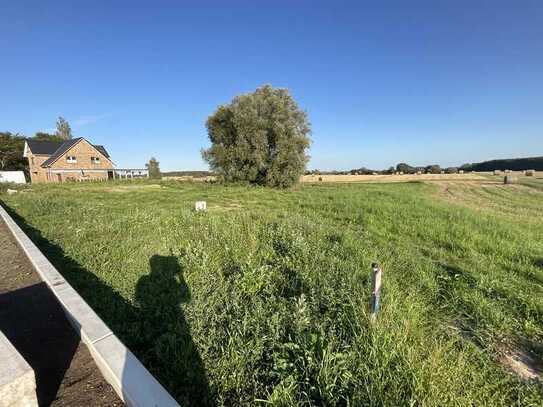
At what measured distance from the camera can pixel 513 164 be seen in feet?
273

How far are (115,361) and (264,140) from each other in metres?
25.3

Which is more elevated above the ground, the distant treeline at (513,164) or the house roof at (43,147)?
the house roof at (43,147)

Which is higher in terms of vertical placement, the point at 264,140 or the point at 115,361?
the point at 264,140

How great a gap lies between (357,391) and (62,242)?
285 inches

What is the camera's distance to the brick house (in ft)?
128

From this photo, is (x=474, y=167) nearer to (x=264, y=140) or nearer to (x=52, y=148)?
(x=264, y=140)

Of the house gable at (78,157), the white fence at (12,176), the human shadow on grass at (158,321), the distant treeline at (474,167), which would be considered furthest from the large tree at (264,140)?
the distant treeline at (474,167)

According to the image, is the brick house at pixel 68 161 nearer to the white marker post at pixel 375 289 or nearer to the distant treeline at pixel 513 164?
the white marker post at pixel 375 289

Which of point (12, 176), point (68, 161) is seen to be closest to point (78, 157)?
point (68, 161)

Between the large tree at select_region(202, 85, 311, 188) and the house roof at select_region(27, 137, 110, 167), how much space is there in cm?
2618

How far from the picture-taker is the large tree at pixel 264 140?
2659cm

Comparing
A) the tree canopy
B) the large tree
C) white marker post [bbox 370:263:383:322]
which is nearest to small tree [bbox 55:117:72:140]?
the tree canopy

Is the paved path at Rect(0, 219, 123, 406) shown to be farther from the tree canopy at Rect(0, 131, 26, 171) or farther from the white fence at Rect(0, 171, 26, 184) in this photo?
the tree canopy at Rect(0, 131, 26, 171)

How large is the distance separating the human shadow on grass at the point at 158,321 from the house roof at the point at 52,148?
43294 millimetres
